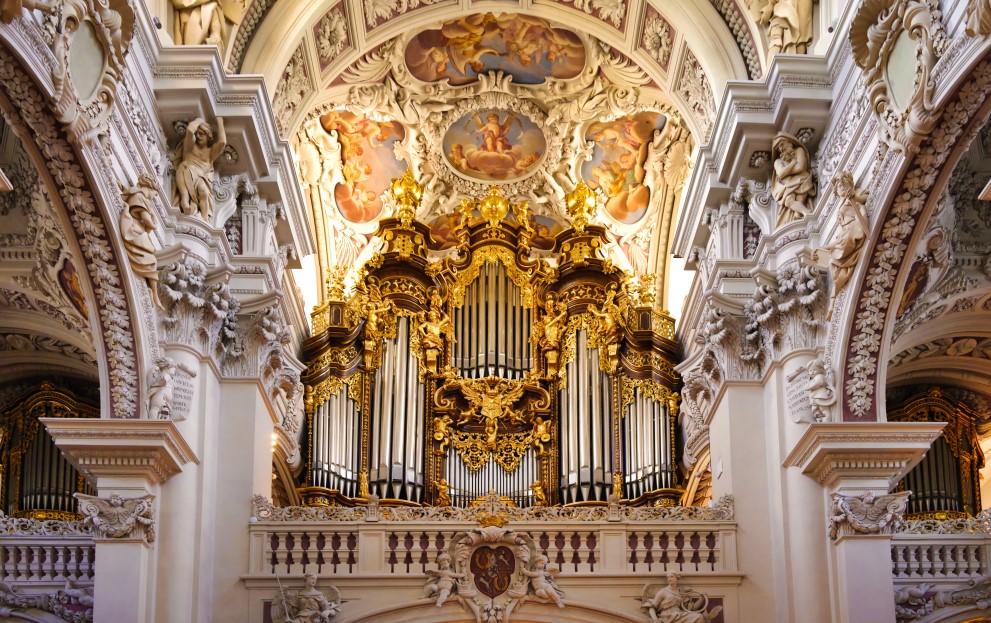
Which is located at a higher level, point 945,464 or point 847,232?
point 847,232

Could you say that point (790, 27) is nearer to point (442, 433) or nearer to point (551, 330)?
point (551, 330)

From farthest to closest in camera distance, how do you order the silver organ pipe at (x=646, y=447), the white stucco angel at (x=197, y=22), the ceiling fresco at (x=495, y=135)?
the ceiling fresco at (x=495, y=135), the silver organ pipe at (x=646, y=447), the white stucco angel at (x=197, y=22)

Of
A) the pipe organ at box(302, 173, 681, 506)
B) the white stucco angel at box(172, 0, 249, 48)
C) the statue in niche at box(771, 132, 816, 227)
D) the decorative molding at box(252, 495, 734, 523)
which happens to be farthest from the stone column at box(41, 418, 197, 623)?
the statue in niche at box(771, 132, 816, 227)

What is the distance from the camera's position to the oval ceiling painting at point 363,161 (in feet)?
71.1

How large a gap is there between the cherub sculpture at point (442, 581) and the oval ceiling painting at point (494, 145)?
7.71 m

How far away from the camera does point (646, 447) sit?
2011 centimetres

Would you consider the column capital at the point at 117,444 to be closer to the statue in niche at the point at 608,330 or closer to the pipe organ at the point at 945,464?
the statue in niche at the point at 608,330

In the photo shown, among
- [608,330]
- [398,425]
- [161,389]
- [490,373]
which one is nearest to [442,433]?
[398,425]

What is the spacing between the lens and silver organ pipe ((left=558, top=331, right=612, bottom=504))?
2011 centimetres

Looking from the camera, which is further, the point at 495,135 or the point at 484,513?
the point at 495,135

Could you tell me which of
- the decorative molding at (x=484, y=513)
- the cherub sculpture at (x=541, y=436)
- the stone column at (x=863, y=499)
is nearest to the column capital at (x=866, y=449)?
the stone column at (x=863, y=499)

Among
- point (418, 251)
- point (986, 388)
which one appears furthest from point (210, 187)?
point (986, 388)

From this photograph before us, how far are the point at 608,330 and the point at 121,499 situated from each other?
790 centimetres

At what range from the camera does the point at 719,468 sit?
1730 centimetres
